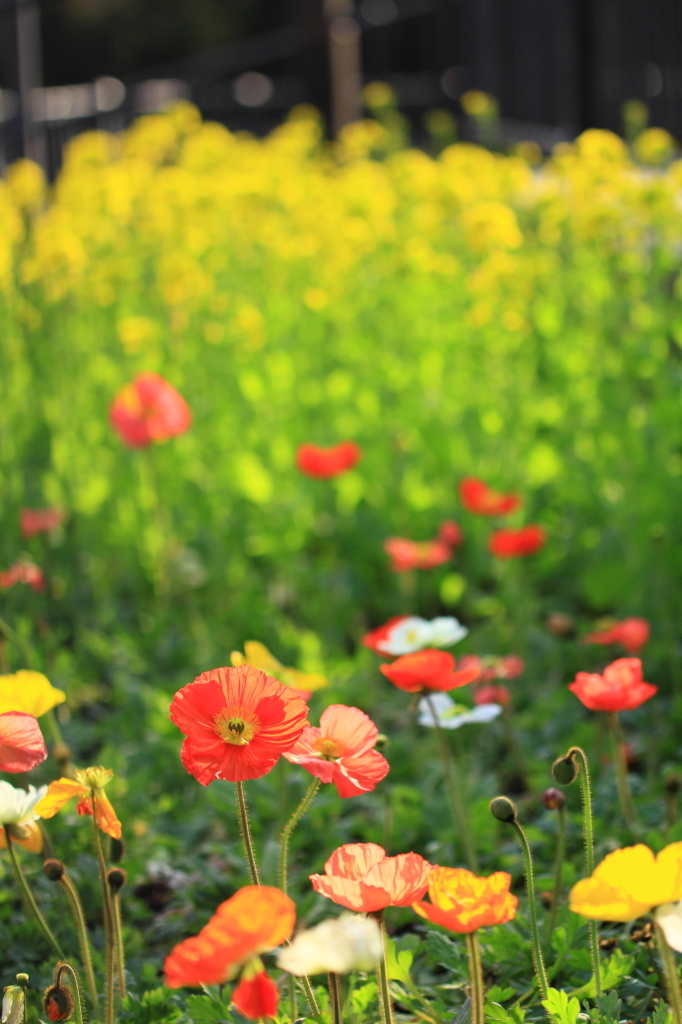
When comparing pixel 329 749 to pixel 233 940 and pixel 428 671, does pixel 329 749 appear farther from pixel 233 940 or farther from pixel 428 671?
pixel 233 940

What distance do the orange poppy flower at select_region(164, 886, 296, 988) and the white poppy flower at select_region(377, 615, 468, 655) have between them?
0.68 metres

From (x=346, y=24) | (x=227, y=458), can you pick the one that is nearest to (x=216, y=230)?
(x=227, y=458)

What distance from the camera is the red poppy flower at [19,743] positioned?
0.95 meters

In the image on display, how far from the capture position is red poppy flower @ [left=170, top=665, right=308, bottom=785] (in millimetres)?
879

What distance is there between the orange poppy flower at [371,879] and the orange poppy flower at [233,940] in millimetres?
135

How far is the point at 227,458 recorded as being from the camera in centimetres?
285

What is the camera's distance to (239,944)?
66 cm

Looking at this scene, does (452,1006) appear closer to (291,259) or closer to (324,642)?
(324,642)

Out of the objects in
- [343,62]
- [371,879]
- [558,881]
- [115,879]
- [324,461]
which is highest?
[343,62]

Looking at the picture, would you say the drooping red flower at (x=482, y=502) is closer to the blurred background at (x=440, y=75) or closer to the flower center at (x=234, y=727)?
the flower center at (x=234, y=727)

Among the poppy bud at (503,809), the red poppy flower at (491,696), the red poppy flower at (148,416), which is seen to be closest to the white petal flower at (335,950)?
the poppy bud at (503,809)

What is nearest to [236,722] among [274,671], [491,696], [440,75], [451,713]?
[274,671]

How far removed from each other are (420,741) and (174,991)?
785mm

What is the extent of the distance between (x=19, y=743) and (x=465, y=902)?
41cm
